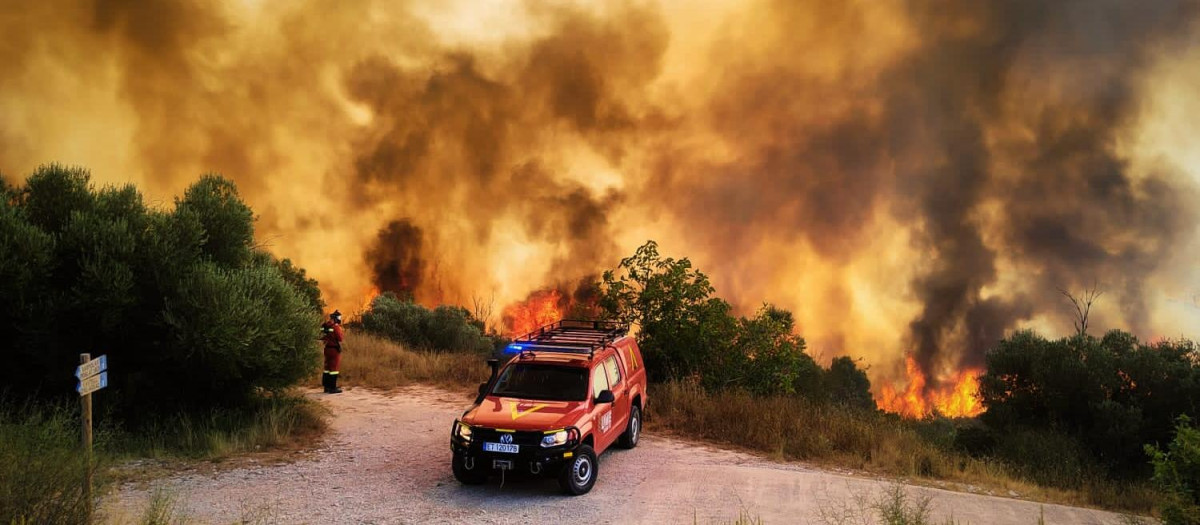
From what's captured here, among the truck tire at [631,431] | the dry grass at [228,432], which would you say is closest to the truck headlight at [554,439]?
the truck tire at [631,431]

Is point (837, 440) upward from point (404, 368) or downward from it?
downward

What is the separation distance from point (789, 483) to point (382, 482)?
630 centimetres

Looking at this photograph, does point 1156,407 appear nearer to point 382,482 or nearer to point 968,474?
point 968,474

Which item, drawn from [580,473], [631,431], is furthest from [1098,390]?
[580,473]

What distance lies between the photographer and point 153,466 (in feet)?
38.7

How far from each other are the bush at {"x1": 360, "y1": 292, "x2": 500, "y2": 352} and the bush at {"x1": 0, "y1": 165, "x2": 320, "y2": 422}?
Answer: 1538 cm

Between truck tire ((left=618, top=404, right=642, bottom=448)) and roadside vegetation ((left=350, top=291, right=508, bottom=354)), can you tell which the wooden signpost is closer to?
truck tire ((left=618, top=404, right=642, bottom=448))

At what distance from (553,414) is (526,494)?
119cm

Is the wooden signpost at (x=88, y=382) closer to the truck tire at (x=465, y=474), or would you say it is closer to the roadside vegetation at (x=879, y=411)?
the truck tire at (x=465, y=474)

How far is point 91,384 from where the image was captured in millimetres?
8391

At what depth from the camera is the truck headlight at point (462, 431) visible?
10477mm

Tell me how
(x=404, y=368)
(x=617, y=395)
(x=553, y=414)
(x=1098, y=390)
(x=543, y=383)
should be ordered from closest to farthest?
(x=553, y=414)
(x=543, y=383)
(x=617, y=395)
(x=1098, y=390)
(x=404, y=368)

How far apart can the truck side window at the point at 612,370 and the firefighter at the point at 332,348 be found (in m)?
9.62

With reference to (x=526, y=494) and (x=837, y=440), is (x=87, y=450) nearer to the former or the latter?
(x=526, y=494)
